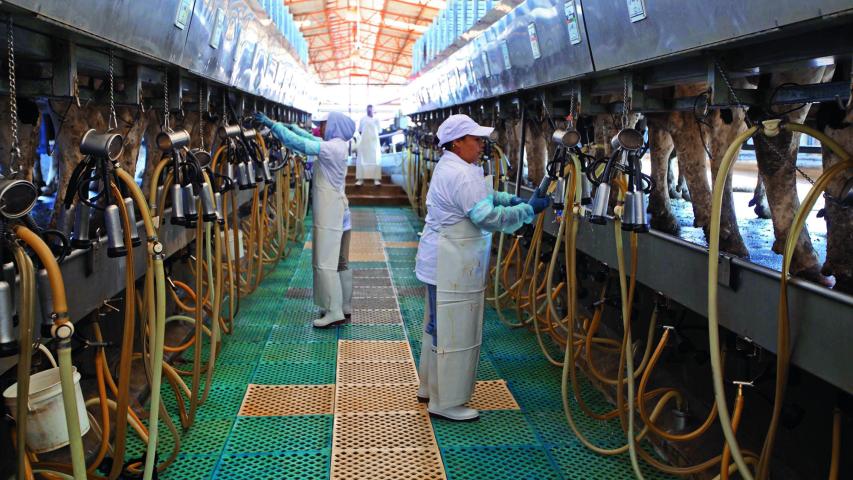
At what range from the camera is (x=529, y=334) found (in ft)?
16.5

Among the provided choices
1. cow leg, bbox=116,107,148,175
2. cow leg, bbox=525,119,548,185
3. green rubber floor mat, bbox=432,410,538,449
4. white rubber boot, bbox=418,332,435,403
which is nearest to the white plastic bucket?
green rubber floor mat, bbox=432,410,538,449

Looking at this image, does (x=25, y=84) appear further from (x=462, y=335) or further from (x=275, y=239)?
(x=275, y=239)

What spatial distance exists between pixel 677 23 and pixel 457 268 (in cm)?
152

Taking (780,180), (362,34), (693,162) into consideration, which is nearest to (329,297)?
(693,162)

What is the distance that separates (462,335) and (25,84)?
6.79 feet

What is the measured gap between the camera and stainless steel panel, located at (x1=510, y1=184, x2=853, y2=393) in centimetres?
184

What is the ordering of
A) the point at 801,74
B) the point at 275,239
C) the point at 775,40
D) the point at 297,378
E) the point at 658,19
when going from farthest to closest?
the point at 275,239
the point at 297,378
the point at 801,74
the point at 658,19
the point at 775,40

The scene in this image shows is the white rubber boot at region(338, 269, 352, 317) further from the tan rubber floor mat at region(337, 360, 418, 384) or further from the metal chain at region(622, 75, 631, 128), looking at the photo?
the metal chain at region(622, 75, 631, 128)

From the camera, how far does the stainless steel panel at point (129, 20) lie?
2137 millimetres

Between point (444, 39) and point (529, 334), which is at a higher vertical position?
point (444, 39)

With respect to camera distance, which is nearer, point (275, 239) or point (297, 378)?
point (297, 378)

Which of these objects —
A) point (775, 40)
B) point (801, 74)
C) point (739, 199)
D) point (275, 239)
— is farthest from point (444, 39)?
point (775, 40)

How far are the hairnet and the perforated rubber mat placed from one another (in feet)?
4.24

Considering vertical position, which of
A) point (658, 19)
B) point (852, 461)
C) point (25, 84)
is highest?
point (658, 19)
